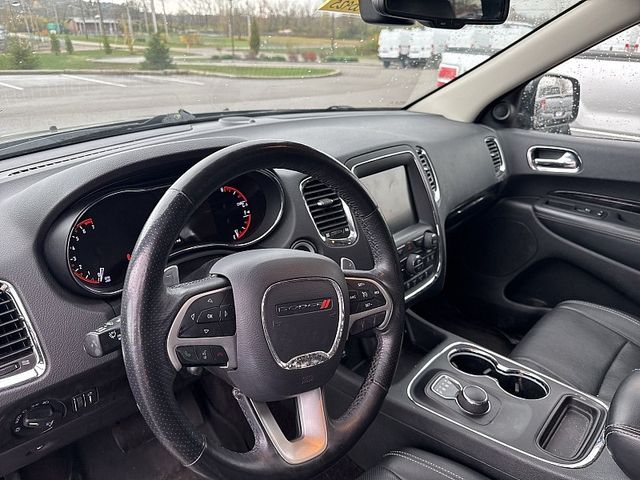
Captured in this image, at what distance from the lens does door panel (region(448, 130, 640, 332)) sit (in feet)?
8.82

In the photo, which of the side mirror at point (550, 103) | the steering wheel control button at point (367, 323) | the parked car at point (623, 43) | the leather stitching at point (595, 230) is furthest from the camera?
the side mirror at point (550, 103)

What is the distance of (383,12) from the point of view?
1.75m

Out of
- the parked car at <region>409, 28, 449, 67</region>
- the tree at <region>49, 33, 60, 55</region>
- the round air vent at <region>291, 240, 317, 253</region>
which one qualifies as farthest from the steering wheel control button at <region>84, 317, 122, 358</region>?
the parked car at <region>409, 28, 449, 67</region>

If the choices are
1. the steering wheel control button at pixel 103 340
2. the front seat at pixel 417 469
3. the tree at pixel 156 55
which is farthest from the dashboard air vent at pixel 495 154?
the steering wheel control button at pixel 103 340

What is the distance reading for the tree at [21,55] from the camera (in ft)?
5.00

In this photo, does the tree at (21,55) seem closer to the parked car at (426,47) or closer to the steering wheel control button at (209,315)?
the steering wheel control button at (209,315)

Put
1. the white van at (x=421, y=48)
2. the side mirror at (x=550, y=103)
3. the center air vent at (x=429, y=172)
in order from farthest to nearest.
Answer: the side mirror at (x=550, y=103)
the white van at (x=421, y=48)
the center air vent at (x=429, y=172)

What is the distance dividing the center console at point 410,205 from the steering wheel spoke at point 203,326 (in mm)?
1024

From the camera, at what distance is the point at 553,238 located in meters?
2.85

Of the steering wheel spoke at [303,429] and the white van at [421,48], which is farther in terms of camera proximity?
the white van at [421,48]

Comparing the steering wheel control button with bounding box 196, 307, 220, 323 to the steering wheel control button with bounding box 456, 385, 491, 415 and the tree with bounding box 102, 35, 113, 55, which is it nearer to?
the steering wheel control button with bounding box 456, 385, 491, 415

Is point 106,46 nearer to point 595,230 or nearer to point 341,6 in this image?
Result: point 341,6

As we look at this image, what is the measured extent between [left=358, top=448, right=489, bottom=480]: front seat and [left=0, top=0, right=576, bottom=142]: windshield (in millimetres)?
1328

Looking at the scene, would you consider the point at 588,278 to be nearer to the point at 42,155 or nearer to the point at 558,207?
the point at 558,207
